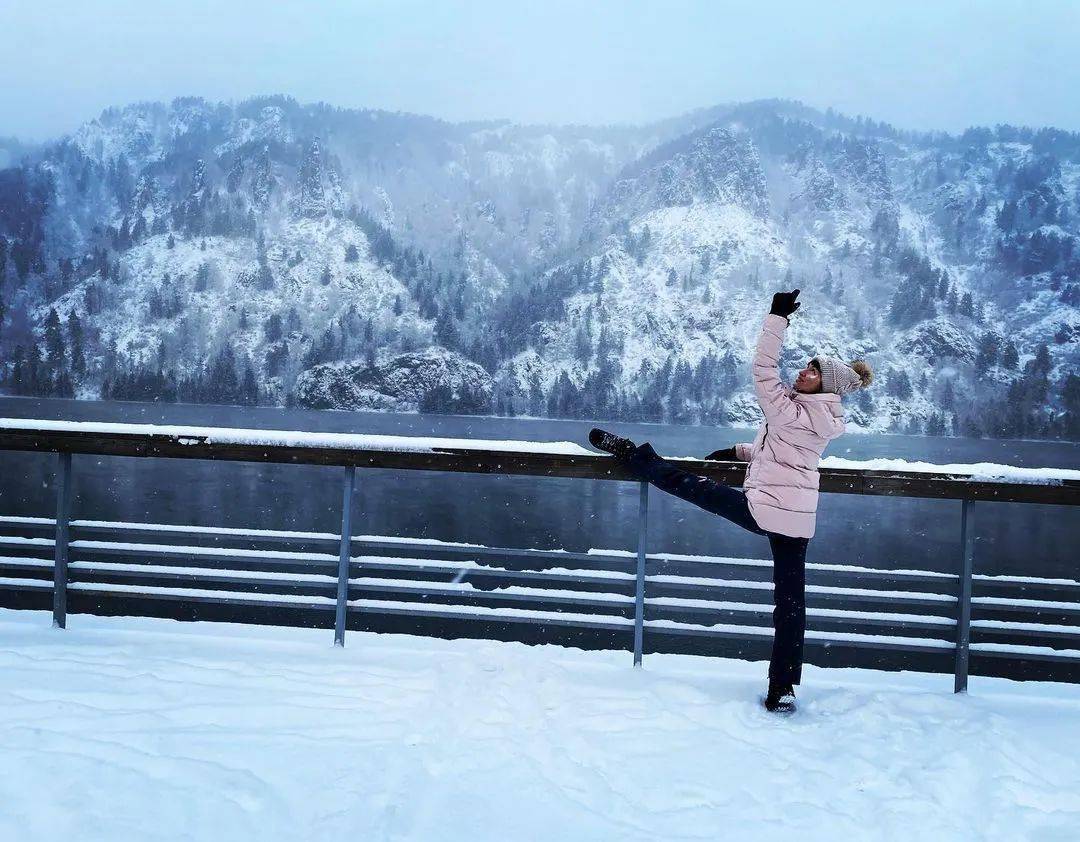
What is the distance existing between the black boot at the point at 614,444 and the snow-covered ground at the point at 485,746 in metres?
1.15

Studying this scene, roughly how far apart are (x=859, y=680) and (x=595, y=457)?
185cm

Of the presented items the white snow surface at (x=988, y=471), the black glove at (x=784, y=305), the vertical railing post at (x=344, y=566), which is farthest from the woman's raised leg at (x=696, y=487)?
the vertical railing post at (x=344, y=566)

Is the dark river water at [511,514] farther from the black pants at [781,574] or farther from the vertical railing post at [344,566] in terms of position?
the black pants at [781,574]

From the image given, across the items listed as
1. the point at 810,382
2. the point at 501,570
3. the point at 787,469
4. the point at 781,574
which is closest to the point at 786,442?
the point at 787,469

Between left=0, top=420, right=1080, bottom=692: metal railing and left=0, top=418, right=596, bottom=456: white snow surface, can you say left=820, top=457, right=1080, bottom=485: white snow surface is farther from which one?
left=0, top=418, right=596, bottom=456: white snow surface

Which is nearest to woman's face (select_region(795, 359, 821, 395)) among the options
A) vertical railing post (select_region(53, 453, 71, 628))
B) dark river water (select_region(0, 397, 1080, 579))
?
vertical railing post (select_region(53, 453, 71, 628))

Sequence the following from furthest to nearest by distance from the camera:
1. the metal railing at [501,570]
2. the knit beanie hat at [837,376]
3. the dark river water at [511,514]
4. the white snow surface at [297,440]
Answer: the dark river water at [511,514] < the white snow surface at [297,440] < the metal railing at [501,570] < the knit beanie hat at [837,376]

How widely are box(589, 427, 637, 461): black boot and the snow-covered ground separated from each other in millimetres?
1152

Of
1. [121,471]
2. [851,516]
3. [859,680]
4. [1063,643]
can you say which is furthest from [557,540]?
[121,471]

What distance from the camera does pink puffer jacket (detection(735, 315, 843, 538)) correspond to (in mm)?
3297

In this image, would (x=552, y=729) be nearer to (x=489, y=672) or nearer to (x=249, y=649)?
(x=489, y=672)

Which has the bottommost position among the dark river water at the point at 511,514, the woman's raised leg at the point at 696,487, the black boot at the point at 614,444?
the dark river water at the point at 511,514

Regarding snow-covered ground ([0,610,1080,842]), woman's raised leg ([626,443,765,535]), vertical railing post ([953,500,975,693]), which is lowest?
snow-covered ground ([0,610,1080,842])

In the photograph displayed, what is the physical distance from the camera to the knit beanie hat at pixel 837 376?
3.34 meters
